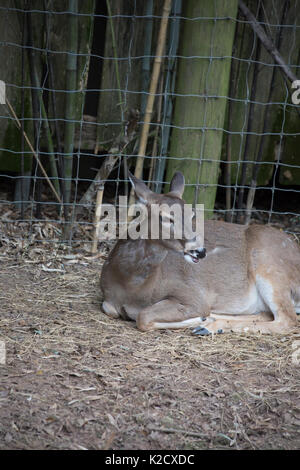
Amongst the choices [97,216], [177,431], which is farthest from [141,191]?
[177,431]

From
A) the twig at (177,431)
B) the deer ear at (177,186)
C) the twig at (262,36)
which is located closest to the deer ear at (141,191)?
the deer ear at (177,186)

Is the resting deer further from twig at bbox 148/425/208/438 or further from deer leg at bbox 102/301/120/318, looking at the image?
twig at bbox 148/425/208/438

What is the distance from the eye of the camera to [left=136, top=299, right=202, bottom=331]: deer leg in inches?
217

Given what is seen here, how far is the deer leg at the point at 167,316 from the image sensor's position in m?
5.52

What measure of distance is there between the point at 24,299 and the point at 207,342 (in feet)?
5.52

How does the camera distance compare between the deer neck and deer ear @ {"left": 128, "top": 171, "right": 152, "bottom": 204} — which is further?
the deer neck

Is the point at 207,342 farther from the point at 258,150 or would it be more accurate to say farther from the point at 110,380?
the point at 258,150

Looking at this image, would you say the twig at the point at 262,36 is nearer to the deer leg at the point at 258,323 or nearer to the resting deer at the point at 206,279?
the resting deer at the point at 206,279

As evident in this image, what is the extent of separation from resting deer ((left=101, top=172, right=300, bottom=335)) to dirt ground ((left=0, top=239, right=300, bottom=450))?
7.0 inches

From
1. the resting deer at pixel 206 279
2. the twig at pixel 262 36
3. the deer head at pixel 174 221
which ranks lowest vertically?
the resting deer at pixel 206 279

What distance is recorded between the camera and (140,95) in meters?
7.66

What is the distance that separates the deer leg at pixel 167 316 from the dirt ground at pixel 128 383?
93 mm

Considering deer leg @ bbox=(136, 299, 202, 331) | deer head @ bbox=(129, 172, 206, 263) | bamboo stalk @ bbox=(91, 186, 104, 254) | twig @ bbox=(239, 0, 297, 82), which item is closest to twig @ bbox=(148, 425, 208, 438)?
deer leg @ bbox=(136, 299, 202, 331)
